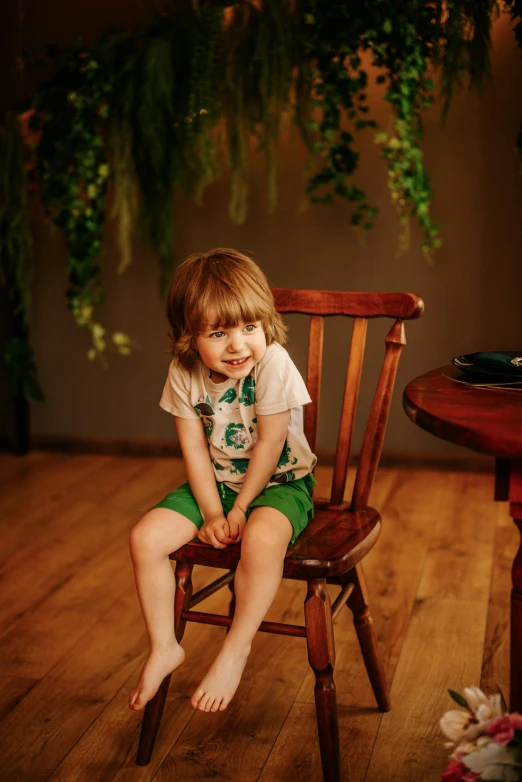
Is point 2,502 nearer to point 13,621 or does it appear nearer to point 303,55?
point 13,621

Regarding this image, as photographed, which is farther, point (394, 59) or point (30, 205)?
point (30, 205)

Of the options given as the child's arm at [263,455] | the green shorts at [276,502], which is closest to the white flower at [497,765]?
the green shorts at [276,502]

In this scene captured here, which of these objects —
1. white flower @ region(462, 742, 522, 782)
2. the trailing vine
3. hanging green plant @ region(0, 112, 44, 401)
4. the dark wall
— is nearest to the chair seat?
white flower @ region(462, 742, 522, 782)

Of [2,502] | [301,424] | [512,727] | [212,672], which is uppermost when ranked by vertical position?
[301,424]

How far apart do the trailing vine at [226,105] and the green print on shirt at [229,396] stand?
54.8 inches

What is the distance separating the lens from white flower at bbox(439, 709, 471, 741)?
1.09 meters

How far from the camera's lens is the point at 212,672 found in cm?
145

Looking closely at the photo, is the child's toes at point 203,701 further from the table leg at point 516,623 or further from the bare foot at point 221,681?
the table leg at point 516,623

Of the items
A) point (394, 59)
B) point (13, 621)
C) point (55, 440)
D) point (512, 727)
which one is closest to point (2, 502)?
point (55, 440)

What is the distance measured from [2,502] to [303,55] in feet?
5.93

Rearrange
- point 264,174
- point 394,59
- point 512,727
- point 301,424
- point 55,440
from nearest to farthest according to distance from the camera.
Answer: point 512,727 < point 301,424 < point 394,59 < point 264,174 < point 55,440

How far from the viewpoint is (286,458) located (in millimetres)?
1652

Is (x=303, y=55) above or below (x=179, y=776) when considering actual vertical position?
above

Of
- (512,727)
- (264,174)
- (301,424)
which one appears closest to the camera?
(512,727)
